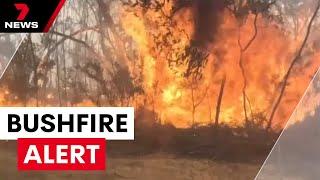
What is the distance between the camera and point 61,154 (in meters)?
2.66

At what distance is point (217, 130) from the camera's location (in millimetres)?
2664

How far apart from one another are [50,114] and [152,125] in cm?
56

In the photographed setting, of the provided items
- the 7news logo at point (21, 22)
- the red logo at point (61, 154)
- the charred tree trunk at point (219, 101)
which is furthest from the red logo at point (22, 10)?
the charred tree trunk at point (219, 101)

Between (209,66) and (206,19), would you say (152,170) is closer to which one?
(209,66)

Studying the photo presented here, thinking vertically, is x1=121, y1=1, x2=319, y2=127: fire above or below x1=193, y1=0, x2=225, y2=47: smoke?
below

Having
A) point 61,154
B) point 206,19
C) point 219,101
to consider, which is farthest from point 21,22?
point 219,101

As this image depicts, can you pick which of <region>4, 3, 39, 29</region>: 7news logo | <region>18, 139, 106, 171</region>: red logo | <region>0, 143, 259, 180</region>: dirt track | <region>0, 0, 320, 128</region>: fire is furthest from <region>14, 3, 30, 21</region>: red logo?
<region>0, 143, 259, 180</region>: dirt track

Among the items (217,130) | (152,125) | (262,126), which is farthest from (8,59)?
(262,126)

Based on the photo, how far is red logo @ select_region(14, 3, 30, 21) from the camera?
8.53 feet

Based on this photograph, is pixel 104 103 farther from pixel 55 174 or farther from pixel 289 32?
pixel 289 32

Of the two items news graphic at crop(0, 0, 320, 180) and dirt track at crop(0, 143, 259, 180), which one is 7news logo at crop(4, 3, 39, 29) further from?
dirt track at crop(0, 143, 259, 180)

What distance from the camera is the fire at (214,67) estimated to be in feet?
8.62

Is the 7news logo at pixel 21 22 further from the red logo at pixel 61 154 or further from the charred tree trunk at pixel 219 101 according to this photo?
the charred tree trunk at pixel 219 101

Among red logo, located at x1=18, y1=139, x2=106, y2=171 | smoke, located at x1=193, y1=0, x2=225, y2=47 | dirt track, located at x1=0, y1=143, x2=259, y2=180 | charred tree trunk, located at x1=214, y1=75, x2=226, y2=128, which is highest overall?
smoke, located at x1=193, y1=0, x2=225, y2=47
